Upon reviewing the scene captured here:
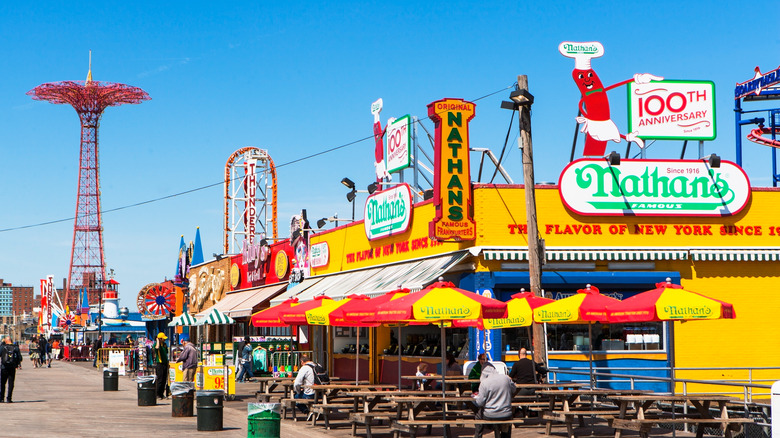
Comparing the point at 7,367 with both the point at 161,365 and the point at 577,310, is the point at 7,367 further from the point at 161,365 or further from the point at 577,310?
the point at 577,310

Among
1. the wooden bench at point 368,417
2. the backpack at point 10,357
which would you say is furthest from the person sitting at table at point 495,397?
the backpack at point 10,357

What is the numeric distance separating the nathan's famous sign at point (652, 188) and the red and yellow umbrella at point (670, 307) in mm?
6681

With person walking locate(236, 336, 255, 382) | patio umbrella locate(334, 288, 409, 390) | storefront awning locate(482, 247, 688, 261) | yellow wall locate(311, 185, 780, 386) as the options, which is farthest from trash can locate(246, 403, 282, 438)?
person walking locate(236, 336, 255, 382)

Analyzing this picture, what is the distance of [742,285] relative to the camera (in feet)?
79.3

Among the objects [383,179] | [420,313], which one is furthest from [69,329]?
[420,313]

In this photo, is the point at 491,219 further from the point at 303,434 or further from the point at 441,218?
the point at 303,434

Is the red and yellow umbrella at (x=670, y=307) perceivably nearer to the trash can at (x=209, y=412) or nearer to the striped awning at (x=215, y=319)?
the trash can at (x=209, y=412)

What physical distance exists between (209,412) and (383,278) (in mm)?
9531

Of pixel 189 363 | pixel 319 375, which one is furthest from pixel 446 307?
pixel 189 363

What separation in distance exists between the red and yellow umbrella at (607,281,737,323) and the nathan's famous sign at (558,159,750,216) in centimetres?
668

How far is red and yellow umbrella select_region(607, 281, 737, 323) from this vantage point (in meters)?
16.3

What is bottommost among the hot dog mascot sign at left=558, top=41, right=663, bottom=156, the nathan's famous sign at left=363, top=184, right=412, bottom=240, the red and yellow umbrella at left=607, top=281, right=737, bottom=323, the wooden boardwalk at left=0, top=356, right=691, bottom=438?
the wooden boardwalk at left=0, top=356, right=691, bottom=438

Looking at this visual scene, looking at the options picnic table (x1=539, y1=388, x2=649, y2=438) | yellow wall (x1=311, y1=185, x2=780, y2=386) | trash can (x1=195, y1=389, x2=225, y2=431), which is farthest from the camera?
yellow wall (x1=311, y1=185, x2=780, y2=386)

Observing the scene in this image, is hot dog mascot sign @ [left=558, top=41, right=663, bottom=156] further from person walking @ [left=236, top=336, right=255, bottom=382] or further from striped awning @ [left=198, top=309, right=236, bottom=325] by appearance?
person walking @ [left=236, top=336, right=255, bottom=382]
